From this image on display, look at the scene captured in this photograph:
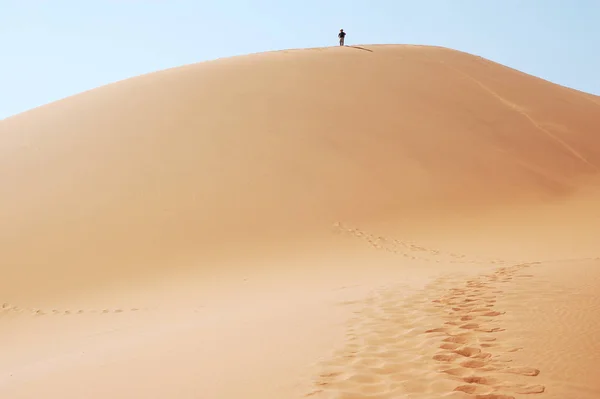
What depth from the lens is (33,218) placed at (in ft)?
34.7

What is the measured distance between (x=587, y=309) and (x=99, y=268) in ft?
23.3

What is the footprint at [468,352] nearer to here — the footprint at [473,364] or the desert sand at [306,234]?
the desert sand at [306,234]

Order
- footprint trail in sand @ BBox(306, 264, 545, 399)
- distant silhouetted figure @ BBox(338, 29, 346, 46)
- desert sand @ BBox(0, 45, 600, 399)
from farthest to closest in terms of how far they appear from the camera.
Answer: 1. distant silhouetted figure @ BBox(338, 29, 346, 46)
2. desert sand @ BBox(0, 45, 600, 399)
3. footprint trail in sand @ BBox(306, 264, 545, 399)

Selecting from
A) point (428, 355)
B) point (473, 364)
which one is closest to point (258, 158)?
point (428, 355)

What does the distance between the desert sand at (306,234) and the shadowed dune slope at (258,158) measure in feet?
0.19

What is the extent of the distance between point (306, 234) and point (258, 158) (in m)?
3.36

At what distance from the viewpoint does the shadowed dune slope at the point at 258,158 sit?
984 cm

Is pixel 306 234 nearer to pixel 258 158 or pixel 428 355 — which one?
pixel 258 158

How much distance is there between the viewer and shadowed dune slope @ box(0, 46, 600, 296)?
9836mm

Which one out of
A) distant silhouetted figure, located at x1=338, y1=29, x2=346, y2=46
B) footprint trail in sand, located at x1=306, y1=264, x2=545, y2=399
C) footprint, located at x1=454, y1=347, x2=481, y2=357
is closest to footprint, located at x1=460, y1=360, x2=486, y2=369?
footprint trail in sand, located at x1=306, y1=264, x2=545, y2=399

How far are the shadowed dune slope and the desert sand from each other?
0.06m

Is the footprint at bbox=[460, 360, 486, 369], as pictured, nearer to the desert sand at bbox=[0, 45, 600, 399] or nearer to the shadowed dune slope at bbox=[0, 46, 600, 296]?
the desert sand at bbox=[0, 45, 600, 399]

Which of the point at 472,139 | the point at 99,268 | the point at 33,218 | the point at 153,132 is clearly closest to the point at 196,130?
the point at 153,132

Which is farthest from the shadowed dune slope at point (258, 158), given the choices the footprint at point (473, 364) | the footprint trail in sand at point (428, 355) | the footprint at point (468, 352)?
the footprint at point (473, 364)
